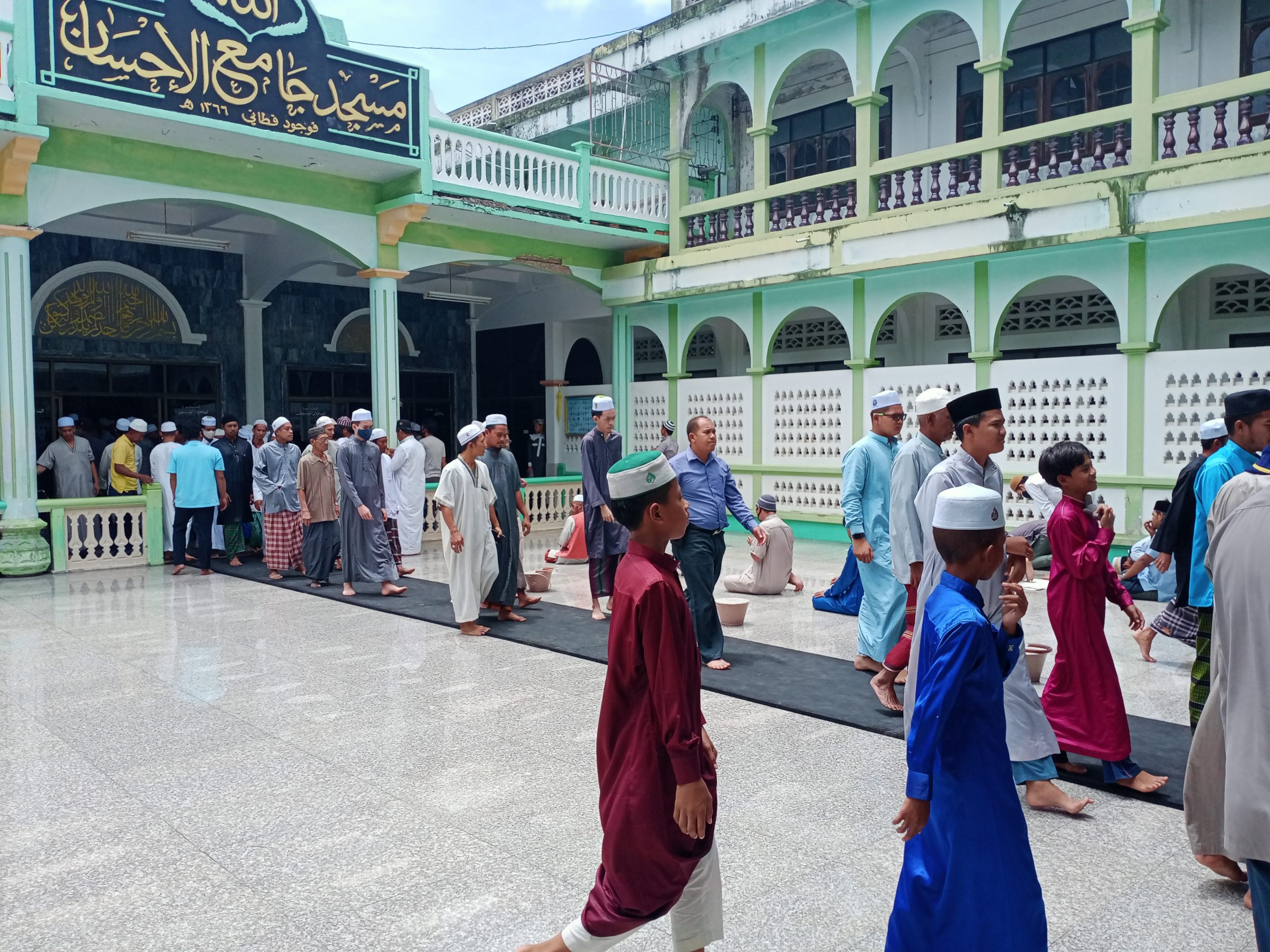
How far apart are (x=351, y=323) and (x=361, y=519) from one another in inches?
346

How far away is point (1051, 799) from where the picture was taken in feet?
11.5

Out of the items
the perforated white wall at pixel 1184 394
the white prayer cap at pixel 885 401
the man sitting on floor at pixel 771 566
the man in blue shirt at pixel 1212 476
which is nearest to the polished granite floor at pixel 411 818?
the man in blue shirt at pixel 1212 476

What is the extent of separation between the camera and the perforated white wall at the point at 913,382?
1019cm

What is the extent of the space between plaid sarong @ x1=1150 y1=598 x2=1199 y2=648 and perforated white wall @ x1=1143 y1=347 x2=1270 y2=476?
3.58m

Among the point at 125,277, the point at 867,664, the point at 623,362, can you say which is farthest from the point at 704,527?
the point at 125,277

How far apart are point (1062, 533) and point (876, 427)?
5.72 feet

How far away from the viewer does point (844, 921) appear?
109 inches

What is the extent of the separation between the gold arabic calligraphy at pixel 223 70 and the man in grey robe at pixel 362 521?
3.50m

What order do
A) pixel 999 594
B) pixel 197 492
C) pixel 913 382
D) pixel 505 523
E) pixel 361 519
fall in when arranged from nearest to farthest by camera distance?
pixel 999 594
pixel 505 523
pixel 361 519
pixel 197 492
pixel 913 382

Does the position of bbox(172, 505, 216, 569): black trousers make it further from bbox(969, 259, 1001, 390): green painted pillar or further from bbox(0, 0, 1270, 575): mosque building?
bbox(969, 259, 1001, 390): green painted pillar

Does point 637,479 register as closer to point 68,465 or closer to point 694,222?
point 68,465

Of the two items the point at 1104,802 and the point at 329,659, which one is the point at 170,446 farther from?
the point at 1104,802

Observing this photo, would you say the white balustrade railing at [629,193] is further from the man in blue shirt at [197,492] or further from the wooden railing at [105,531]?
the wooden railing at [105,531]

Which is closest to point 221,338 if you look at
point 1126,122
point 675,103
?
point 675,103
